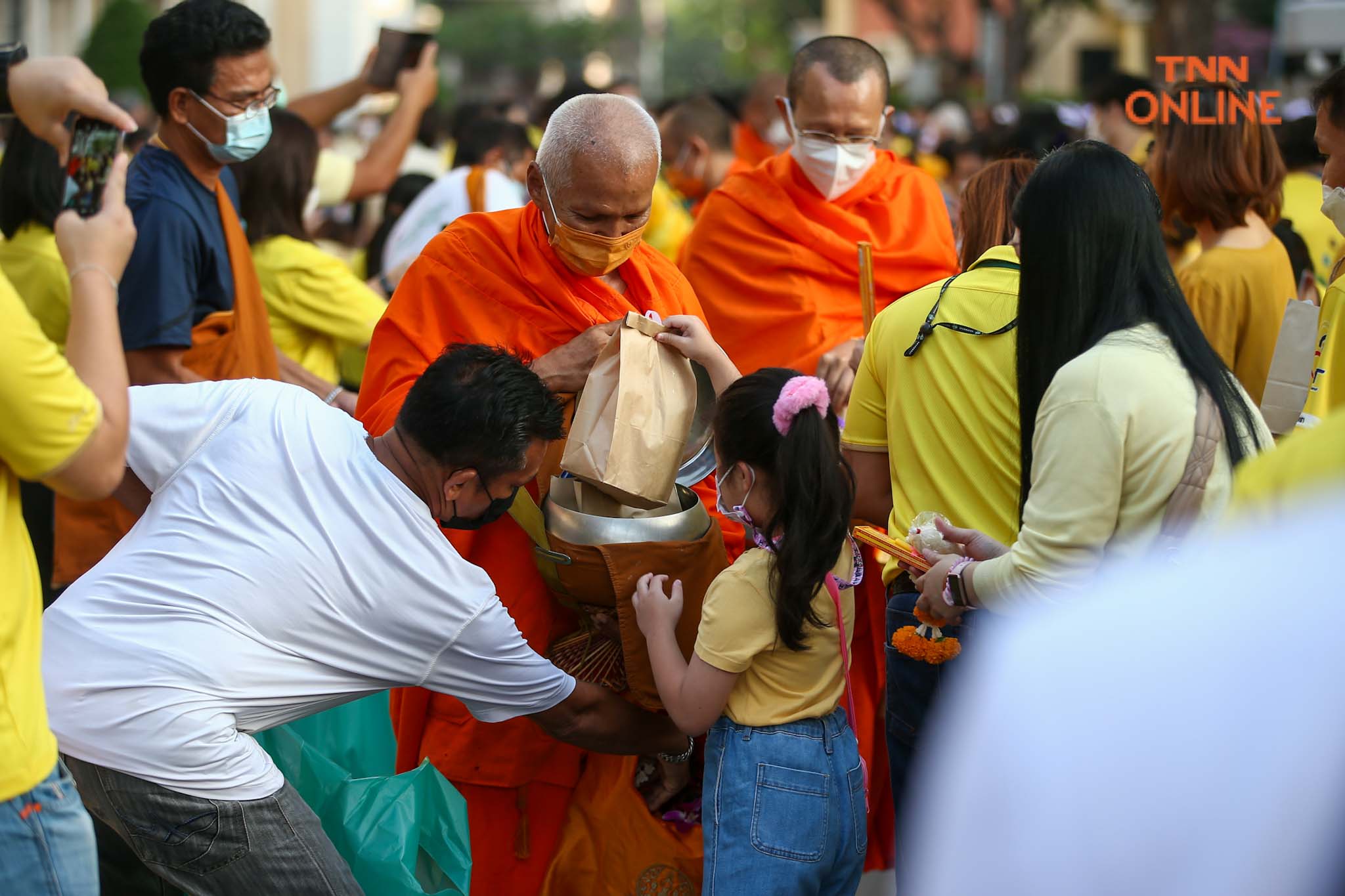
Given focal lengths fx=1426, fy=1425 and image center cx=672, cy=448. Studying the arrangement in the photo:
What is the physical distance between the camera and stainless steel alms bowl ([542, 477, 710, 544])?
3.00m

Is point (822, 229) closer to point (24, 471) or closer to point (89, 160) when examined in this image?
point (89, 160)

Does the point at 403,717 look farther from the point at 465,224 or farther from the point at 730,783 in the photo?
the point at 465,224

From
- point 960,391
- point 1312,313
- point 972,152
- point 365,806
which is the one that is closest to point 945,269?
point 1312,313

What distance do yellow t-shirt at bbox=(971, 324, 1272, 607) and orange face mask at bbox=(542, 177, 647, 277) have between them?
3.91 ft

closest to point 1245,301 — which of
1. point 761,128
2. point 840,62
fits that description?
point 840,62

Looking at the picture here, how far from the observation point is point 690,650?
3.10 m

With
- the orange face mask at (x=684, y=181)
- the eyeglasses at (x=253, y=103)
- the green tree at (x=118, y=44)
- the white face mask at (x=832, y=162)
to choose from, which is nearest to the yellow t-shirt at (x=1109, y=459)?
the white face mask at (x=832, y=162)

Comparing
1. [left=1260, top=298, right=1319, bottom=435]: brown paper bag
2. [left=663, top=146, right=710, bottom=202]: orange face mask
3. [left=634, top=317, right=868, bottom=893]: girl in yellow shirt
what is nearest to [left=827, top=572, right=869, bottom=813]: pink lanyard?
[left=634, top=317, right=868, bottom=893]: girl in yellow shirt

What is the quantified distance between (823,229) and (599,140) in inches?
60.4

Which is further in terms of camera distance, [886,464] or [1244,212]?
[1244,212]

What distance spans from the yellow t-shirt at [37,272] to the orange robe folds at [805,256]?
79.4 inches

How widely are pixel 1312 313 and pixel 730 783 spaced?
196 centimetres

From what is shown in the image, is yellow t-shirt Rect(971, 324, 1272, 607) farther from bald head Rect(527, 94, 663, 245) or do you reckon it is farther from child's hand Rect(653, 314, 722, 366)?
bald head Rect(527, 94, 663, 245)

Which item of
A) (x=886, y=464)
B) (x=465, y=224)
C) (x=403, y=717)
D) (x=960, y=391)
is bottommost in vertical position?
(x=403, y=717)
